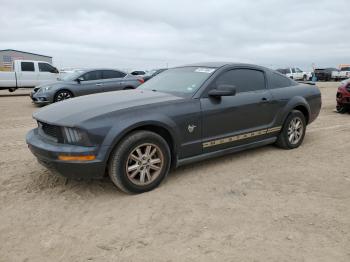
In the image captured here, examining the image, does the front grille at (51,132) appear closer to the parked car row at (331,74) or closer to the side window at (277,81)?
the side window at (277,81)

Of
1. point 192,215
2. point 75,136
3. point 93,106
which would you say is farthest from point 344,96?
point 75,136

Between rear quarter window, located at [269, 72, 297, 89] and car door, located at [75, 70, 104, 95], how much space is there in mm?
7417

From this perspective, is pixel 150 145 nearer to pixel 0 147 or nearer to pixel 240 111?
pixel 240 111

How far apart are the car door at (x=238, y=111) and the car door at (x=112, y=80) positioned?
747cm

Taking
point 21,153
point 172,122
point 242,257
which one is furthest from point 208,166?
point 21,153

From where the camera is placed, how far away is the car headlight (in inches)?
132

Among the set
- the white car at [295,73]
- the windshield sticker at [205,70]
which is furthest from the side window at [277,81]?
the white car at [295,73]

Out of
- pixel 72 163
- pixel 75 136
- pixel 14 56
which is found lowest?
pixel 72 163

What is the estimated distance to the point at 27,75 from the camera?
55.5ft

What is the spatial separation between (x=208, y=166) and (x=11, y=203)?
2480 mm

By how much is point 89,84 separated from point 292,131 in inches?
312

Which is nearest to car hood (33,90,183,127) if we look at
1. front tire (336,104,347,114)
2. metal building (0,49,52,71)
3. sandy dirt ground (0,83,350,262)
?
sandy dirt ground (0,83,350,262)

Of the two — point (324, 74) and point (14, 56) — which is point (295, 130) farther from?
point (324, 74)

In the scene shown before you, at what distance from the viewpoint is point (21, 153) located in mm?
5270
